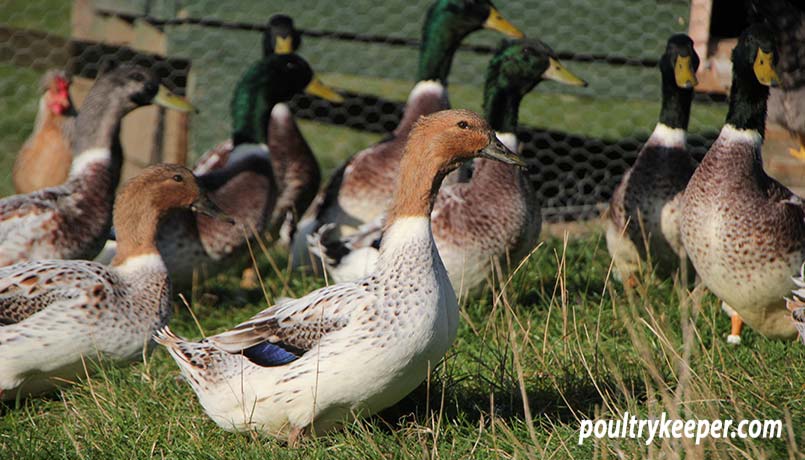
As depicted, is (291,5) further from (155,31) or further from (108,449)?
(108,449)

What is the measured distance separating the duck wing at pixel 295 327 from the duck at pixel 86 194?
1.63 meters

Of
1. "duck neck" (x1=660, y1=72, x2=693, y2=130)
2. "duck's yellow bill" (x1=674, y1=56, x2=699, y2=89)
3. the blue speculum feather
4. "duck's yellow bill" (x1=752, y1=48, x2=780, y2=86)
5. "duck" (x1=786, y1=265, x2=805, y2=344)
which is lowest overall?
the blue speculum feather

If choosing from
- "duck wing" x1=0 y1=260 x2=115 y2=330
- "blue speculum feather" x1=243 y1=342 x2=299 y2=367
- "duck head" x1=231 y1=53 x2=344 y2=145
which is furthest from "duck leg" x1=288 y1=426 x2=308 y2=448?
"duck head" x1=231 y1=53 x2=344 y2=145

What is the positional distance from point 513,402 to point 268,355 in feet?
2.74

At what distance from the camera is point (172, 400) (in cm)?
363

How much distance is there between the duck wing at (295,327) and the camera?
3119mm

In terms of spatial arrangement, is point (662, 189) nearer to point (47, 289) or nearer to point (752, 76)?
point (752, 76)

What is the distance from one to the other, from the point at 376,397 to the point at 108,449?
0.87 metres

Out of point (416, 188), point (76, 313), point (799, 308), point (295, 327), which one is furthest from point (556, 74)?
point (76, 313)

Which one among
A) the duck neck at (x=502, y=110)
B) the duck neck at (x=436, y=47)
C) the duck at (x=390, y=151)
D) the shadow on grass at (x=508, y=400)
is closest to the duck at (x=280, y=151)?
the duck at (x=390, y=151)

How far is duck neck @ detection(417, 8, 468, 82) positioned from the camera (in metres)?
5.90

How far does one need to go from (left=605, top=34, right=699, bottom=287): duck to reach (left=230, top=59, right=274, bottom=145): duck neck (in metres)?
2.00

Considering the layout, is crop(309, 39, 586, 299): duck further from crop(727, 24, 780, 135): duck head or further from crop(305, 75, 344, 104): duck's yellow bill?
crop(305, 75, 344, 104): duck's yellow bill

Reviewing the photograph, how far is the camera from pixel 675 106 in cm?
489
